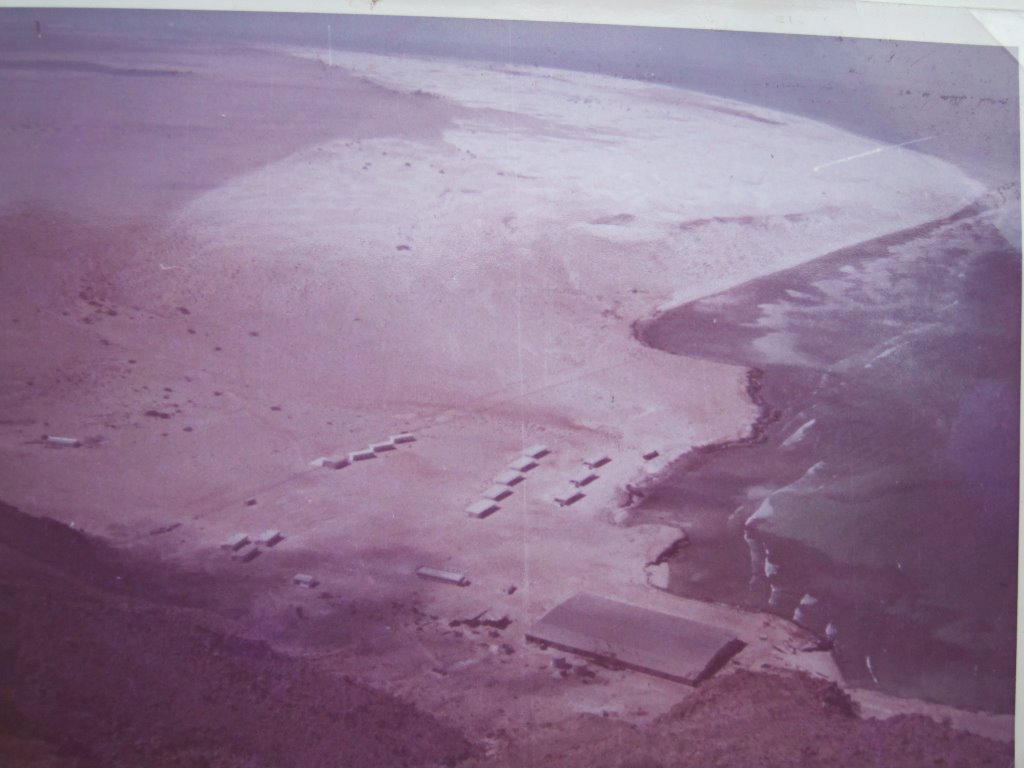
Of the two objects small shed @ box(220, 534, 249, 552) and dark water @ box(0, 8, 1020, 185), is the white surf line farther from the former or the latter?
small shed @ box(220, 534, 249, 552)

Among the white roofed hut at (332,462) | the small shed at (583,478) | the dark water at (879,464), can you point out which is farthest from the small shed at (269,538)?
the dark water at (879,464)

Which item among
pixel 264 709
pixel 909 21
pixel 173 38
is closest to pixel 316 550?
pixel 264 709

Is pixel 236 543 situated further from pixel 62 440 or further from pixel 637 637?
pixel 637 637

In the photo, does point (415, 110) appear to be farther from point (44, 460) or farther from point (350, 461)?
point (44, 460)

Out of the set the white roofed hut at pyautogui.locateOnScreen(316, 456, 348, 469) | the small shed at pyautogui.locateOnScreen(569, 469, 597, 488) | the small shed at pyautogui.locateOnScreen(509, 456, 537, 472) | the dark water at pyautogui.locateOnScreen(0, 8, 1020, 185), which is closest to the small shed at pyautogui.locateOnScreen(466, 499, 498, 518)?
the small shed at pyautogui.locateOnScreen(509, 456, 537, 472)

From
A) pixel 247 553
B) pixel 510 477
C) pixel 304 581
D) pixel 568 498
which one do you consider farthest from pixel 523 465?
pixel 247 553

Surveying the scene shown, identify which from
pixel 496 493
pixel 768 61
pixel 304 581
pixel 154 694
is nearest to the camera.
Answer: pixel 154 694
